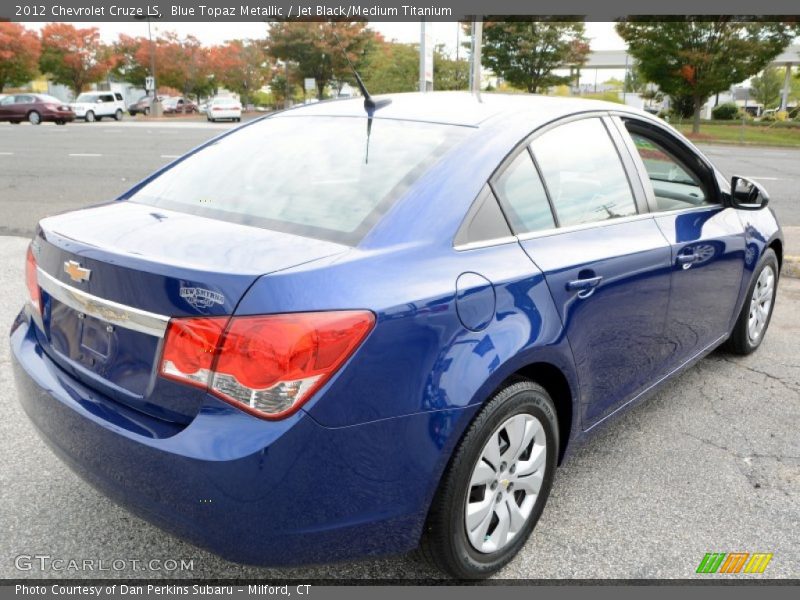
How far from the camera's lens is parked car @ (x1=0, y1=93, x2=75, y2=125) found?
33625 millimetres

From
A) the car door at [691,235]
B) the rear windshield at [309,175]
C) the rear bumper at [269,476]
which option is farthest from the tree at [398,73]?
the rear bumper at [269,476]

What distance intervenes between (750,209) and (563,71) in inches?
1691

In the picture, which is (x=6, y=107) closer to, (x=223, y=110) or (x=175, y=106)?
(x=223, y=110)

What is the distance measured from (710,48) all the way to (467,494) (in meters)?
30.4

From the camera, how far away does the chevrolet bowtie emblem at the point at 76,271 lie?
7.00 feet

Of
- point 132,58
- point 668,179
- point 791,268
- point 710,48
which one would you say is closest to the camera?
point 668,179

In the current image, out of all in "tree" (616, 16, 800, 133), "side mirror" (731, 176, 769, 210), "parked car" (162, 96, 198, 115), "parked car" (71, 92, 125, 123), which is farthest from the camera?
"parked car" (162, 96, 198, 115)

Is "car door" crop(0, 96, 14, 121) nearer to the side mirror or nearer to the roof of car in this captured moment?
the roof of car

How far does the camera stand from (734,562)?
259cm

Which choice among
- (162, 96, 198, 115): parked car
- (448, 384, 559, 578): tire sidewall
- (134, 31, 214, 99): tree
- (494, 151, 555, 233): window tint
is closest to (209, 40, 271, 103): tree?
(134, 31, 214, 99): tree

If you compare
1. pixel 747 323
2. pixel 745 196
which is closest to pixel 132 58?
pixel 747 323

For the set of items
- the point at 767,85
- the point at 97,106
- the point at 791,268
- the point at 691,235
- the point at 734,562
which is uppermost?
the point at 767,85

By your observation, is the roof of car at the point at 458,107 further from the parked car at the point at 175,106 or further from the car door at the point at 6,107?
the parked car at the point at 175,106

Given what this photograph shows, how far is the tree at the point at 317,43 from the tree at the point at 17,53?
16.6m
